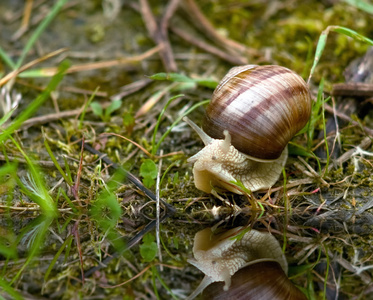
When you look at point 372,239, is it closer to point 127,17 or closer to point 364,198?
point 364,198

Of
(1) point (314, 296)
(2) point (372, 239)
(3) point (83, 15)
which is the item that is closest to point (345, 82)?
(2) point (372, 239)

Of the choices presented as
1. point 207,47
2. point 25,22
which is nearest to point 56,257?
point 207,47

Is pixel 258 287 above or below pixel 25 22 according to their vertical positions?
below

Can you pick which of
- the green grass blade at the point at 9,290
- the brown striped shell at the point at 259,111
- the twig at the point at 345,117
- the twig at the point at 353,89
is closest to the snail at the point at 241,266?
the brown striped shell at the point at 259,111

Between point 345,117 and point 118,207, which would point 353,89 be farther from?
point 118,207

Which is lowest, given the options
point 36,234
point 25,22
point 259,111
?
point 36,234

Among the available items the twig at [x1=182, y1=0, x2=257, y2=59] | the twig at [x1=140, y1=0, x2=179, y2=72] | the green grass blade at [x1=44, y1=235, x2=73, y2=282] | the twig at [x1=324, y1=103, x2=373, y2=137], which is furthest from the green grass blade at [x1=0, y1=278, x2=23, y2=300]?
the twig at [x1=182, y1=0, x2=257, y2=59]

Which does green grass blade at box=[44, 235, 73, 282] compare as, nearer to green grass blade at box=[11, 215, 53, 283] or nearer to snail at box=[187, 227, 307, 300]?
green grass blade at box=[11, 215, 53, 283]
